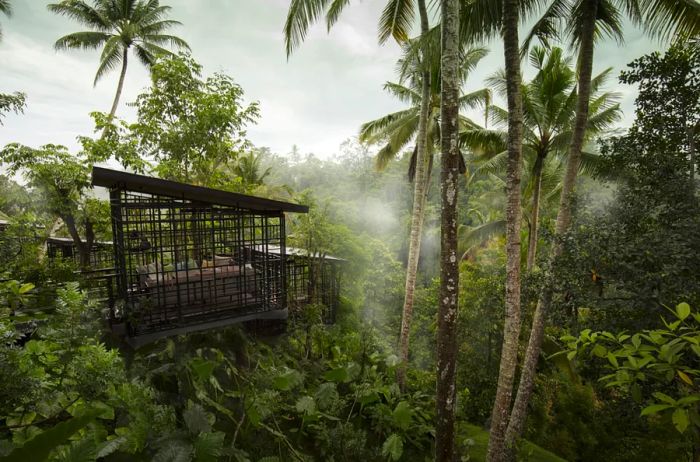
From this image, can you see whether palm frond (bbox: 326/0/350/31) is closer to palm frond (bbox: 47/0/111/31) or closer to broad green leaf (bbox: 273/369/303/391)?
broad green leaf (bbox: 273/369/303/391)

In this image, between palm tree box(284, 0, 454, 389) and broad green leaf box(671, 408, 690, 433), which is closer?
broad green leaf box(671, 408, 690, 433)

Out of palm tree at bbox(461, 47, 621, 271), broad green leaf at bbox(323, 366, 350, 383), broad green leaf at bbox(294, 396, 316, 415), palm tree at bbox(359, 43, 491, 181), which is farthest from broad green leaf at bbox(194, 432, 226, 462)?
palm tree at bbox(359, 43, 491, 181)

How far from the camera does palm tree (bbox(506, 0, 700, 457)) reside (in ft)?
20.8

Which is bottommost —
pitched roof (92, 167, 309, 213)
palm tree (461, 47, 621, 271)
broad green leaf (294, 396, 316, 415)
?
broad green leaf (294, 396, 316, 415)

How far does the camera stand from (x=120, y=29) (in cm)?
1767

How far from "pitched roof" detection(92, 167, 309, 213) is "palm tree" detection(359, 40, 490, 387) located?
12.1 feet

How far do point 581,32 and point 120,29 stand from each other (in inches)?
843

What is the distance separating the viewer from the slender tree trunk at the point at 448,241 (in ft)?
17.0

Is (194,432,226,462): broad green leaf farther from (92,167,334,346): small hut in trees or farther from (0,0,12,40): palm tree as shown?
(0,0,12,40): palm tree

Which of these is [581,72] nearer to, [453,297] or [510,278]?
[510,278]

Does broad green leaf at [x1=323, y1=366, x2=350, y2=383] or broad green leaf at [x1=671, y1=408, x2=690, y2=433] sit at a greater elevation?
broad green leaf at [x1=671, y1=408, x2=690, y2=433]

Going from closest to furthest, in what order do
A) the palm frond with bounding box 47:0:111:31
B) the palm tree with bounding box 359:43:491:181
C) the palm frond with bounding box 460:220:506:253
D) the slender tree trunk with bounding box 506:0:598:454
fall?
the slender tree trunk with bounding box 506:0:598:454 → the palm tree with bounding box 359:43:491:181 → the palm frond with bounding box 460:220:506:253 → the palm frond with bounding box 47:0:111:31

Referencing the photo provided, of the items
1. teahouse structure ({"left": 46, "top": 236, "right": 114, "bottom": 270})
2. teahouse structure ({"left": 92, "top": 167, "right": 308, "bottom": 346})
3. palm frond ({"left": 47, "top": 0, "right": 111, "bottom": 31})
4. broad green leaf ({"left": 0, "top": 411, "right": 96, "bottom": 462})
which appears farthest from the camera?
palm frond ({"left": 47, "top": 0, "right": 111, "bottom": 31})

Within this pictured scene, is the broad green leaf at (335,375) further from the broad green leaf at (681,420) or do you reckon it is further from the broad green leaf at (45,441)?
the broad green leaf at (681,420)
